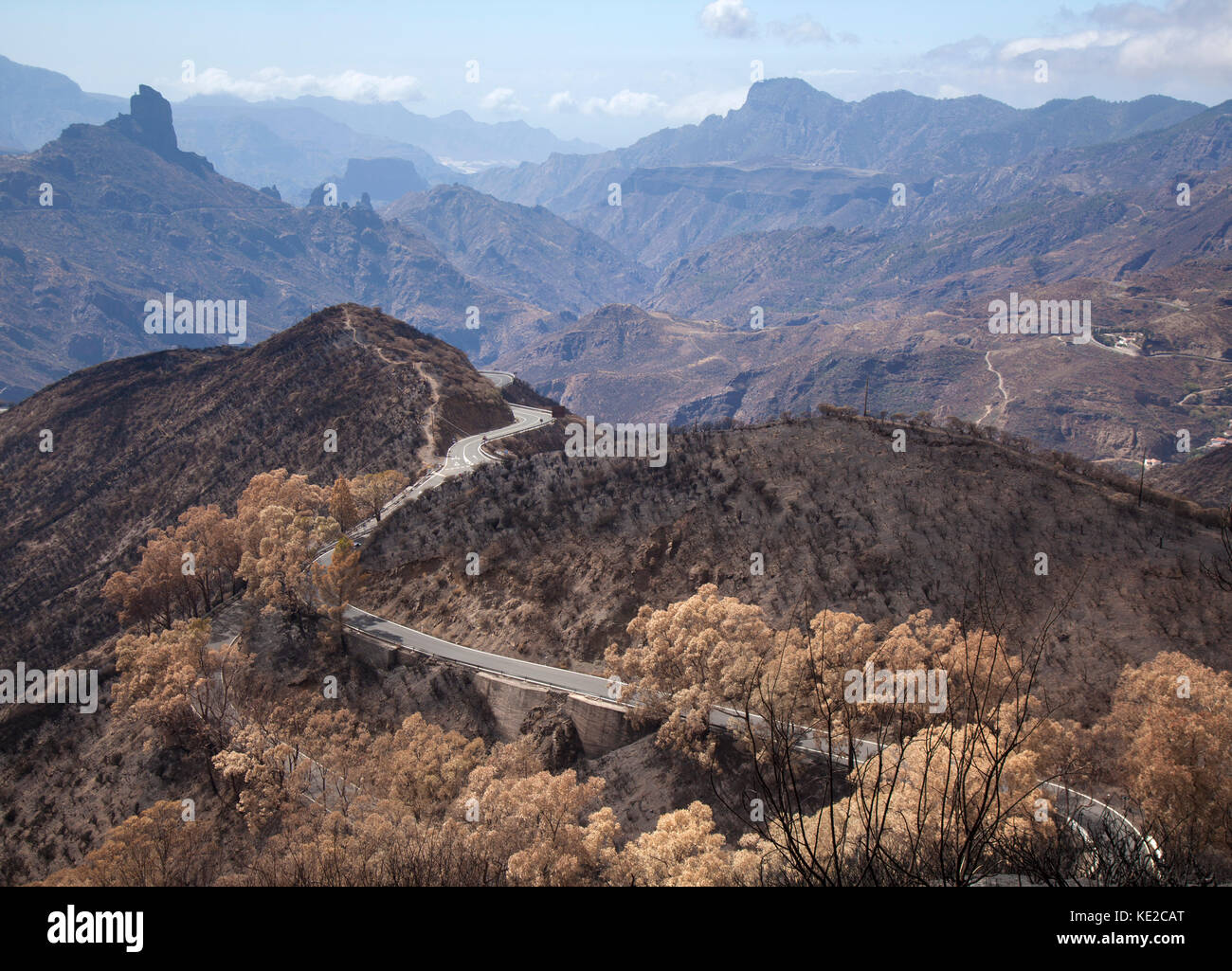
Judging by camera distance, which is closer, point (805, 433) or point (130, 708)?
point (130, 708)

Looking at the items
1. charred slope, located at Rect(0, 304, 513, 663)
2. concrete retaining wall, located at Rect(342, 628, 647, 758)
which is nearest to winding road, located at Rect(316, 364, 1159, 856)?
concrete retaining wall, located at Rect(342, 628, 647, 758)

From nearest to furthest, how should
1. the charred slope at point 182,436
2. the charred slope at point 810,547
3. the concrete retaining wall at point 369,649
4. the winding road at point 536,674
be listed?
the winding road at point 536,674, the charred slope at point 810,547, the concrete retaining wall at point 369,649, the charred slope at point 182,436

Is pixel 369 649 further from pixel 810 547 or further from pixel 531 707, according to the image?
pixel 810 547

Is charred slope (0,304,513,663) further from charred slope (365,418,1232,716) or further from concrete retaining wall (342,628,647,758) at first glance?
concrete retaining wall (342,628,647,758)

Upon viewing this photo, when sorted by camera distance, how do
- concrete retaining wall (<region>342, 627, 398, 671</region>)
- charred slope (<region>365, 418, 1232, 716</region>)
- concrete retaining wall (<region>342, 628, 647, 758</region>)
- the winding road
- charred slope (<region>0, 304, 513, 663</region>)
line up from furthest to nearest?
charred slope (<region>0, 304, 513, 663</region>)
concrete retaining wall (<region>342, 627, 398, 671</region>)
charred slope (<region>365, 418, 1232, 716</region>)
concrete retaining wall (<region>342, 628, 647, 758</region>)
the winding road

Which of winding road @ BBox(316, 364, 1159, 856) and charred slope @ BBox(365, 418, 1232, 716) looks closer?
winding road @ BBox(316, 364, 1159, 856)

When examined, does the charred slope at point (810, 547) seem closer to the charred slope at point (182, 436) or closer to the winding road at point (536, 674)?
the winding road at point (536, 674)

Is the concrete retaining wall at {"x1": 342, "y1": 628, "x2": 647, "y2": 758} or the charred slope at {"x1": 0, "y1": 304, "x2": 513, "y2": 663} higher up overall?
the charred slope at {"x1": 0, "y1": 304, "x2": 513, "y2": 663}

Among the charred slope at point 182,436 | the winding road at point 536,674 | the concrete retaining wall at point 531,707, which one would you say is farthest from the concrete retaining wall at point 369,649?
the charred slope at point 182,436

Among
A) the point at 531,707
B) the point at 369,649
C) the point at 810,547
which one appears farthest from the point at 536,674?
the point at 810,547
